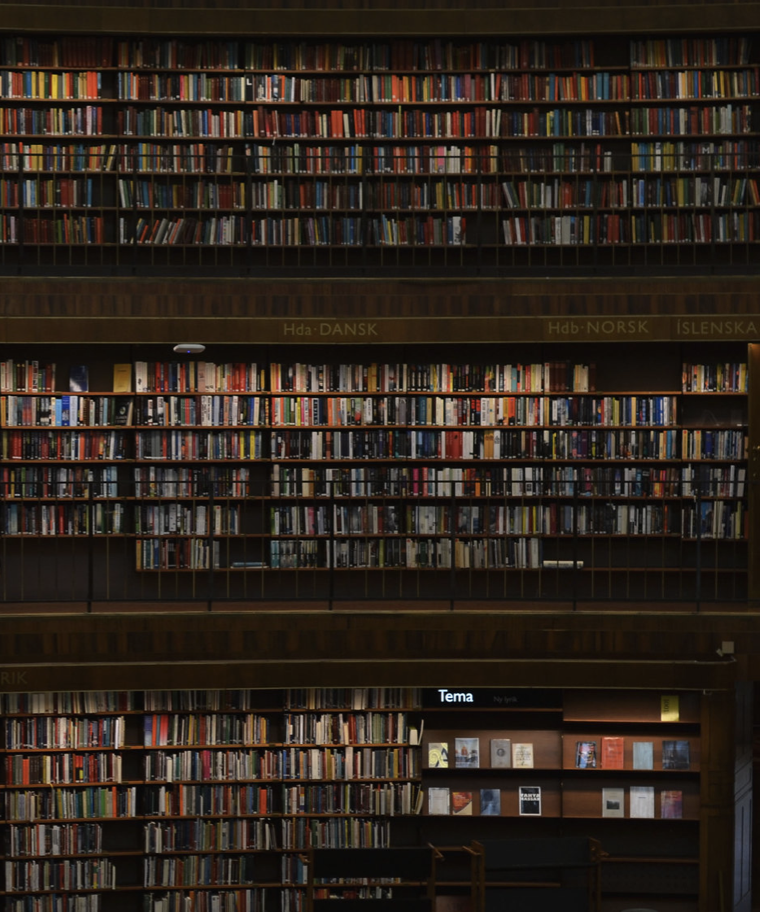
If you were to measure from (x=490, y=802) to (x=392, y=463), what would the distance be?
6.37ft

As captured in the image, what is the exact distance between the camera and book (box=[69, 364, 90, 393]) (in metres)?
7.19

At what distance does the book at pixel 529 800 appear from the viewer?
21.2 ft

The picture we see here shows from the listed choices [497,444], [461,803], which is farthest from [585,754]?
[497,444]

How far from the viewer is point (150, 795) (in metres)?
6.41

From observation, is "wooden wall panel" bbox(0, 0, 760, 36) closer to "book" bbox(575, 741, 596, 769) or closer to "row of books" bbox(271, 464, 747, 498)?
"row of books" bbox(271, 464, 747, 498)

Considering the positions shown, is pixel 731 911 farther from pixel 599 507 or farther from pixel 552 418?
pixel 552 418

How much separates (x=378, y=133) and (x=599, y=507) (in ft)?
8.29

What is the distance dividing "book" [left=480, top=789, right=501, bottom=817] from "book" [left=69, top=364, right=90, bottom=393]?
10.2ft

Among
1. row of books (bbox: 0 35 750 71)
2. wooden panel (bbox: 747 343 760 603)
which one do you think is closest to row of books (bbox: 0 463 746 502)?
wooden panel (bbox: 747 343 760 603)

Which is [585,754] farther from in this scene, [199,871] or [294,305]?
[294,305]

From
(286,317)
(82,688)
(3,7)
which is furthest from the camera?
(3,7)

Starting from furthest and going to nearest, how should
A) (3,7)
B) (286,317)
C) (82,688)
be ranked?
1. (3,7)
2. (286,317)
3. (82,688)

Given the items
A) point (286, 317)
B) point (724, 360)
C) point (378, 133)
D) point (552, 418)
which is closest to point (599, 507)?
point (552, 418)

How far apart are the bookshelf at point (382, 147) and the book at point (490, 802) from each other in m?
2.99
